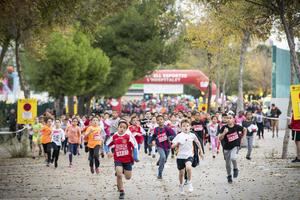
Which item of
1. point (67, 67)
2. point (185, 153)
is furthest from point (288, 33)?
point (67, 67)

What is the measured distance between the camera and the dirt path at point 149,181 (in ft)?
50.7

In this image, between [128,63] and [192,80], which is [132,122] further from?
[192,80]

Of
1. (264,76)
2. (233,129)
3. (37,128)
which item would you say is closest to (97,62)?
(37,128)

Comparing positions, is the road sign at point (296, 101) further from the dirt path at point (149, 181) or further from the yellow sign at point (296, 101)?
the dirt path at point (149, 181)

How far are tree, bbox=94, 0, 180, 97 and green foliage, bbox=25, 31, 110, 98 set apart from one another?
4.88 m

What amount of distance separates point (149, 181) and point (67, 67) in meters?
25.9

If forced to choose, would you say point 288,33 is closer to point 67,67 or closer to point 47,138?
point 47,138

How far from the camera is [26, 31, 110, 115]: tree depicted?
4288 cm

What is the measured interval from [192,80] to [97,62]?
1846cm

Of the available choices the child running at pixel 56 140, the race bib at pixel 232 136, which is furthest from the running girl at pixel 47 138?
the race bib at pixel 232 136

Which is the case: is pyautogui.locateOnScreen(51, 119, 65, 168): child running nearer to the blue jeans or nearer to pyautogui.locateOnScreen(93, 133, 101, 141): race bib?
pyautogui.locateOnScreen(93, 133, 101, 141): race bib

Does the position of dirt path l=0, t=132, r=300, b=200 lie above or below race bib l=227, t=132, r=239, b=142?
below

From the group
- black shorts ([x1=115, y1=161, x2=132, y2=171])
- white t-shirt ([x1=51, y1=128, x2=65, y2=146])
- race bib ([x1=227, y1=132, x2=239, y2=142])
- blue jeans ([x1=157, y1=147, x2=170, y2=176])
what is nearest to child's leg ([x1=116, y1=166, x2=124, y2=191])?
black shorts ([x1=115, y1=161, x2=132, y2=171])

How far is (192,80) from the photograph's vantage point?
6238cm
